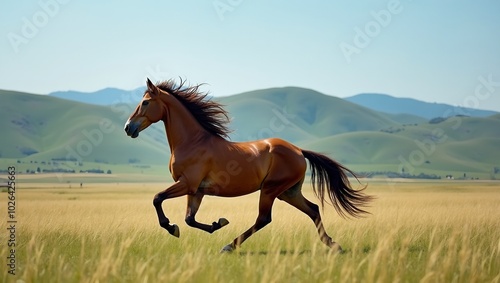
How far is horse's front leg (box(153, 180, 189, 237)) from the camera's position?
10367 millimetres

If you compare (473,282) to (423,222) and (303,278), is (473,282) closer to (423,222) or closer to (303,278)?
(303,278)

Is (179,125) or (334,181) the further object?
(334,181)

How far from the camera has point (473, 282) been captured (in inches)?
266

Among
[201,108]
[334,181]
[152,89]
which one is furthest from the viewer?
[334,181]

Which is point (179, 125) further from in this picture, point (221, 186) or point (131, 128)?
point (221, 186)

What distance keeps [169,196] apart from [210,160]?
101 centimetres

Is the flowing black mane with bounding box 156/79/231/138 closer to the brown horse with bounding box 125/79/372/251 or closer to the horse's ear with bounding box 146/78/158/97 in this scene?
the brown horse with bounding box 125/79/372/251

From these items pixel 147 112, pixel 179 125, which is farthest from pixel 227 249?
pixel 147 112

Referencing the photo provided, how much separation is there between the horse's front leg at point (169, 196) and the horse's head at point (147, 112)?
120cm

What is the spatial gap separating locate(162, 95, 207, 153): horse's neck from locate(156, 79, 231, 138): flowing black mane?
0.21 m

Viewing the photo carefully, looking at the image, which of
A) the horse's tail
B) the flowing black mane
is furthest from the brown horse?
the horse's tail

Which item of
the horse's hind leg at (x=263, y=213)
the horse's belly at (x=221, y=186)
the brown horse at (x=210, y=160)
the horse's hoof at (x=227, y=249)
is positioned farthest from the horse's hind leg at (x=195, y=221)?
the horse's hind leg at (x=263, y=213)

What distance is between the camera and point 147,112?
36.4ft

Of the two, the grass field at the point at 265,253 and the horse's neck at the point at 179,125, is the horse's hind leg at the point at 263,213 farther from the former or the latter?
the horse's neck at the point at 179,125
